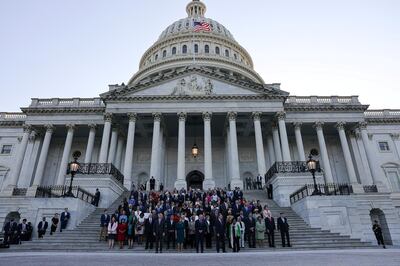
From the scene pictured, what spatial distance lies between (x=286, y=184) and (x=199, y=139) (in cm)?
1878

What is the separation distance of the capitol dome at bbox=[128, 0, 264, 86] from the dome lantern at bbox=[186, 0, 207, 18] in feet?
27.1

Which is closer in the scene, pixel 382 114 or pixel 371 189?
pixel 371 189

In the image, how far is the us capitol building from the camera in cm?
2986

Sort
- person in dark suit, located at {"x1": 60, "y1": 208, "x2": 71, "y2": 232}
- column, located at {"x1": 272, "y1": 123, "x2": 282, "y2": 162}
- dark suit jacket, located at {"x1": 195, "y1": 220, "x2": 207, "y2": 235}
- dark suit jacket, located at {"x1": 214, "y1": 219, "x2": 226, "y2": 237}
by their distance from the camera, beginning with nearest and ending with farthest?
dark suit jacket, located at {"x1": 214, "y1": 219, "x2": 226, "y2": 237} → dark suit jacket, located at {"x1": 195, "y1": 220, "x2": 207, "y2": 235} → person in dark suit, located at {"x1": 60, "y1": 208, "x2": 71, "y2": 232} → column, located at {"x1": 272, "y1": 123, "x2": 282, "y2": 162}

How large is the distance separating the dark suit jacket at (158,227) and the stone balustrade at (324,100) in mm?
28952

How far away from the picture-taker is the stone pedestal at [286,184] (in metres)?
24.4

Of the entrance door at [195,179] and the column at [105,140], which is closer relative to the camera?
the column at [105,140]

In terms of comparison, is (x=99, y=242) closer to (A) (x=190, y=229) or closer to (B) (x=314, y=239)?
(A) (x=190, y=229)

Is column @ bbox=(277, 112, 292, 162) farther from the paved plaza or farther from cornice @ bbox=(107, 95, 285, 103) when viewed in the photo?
the paved plaza

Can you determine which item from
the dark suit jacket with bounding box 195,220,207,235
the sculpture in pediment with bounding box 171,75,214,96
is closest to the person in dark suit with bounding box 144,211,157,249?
the dark suit jacket with bounding box 195,220,207,235

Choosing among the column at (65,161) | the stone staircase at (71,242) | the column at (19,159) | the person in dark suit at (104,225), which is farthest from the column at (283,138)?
the column at (19,159)

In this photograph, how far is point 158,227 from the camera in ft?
43.0

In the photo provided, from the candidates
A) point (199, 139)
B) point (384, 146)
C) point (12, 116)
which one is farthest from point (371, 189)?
point (12, 116)

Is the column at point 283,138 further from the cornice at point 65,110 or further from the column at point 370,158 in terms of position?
the cornice at point 65,110
